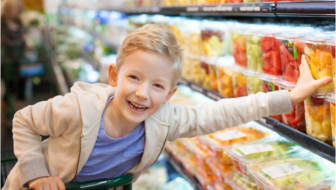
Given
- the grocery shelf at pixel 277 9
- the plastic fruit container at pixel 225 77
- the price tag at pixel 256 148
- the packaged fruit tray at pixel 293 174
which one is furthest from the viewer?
the plastic fruit container at pixel 225 77

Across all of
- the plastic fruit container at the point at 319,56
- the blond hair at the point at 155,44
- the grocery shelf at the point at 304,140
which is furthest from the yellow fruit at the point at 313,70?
the blond hair at the point at 155,44

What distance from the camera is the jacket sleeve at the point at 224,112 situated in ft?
4.34

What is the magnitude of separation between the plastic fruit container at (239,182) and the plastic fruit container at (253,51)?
543 millimetres

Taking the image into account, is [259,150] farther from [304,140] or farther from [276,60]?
[276,60]

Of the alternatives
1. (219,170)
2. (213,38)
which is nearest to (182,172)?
(219,170)

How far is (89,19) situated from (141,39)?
5.29 metres

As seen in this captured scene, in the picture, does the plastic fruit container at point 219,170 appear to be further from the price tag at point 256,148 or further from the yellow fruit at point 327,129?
the yellow fruit at point 327,129

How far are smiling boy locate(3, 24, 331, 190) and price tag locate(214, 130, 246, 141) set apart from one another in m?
0.37

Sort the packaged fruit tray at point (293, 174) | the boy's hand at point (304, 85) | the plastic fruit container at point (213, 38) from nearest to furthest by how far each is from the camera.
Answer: the boy's hand at point (304, 85) < the packaged fruit tray at point (293, 174) < the plastic fruit container at point (213, 38)

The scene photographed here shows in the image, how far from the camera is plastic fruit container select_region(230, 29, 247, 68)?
1.78 meters

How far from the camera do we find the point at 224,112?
1.41 meters

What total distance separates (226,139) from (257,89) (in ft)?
1.06

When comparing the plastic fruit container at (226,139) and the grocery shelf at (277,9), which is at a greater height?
the grocery shelf at (277,9)

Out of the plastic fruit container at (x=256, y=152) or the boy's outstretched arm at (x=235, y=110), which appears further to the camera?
the plastic fruit container at (x=256, y=152)
